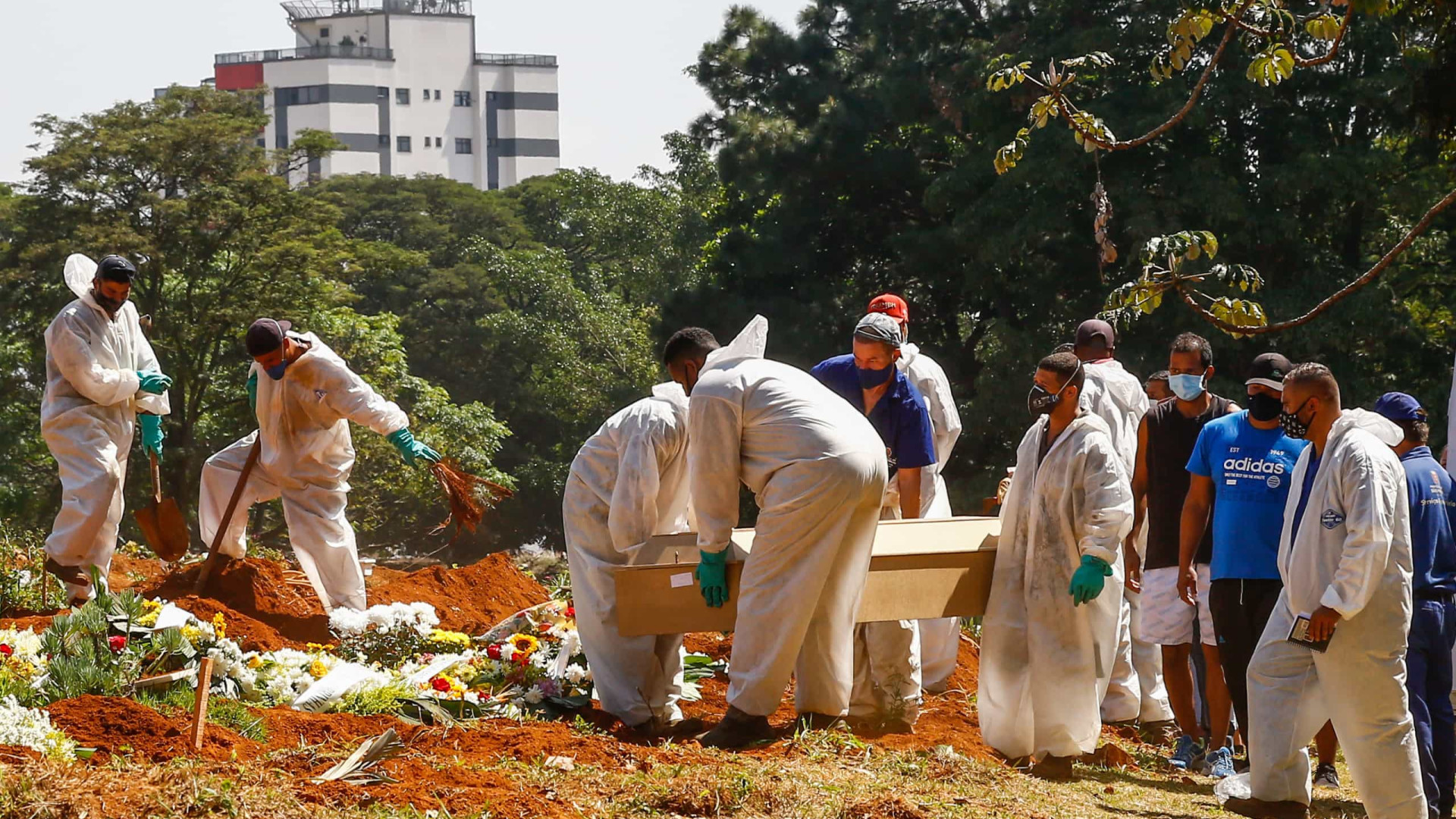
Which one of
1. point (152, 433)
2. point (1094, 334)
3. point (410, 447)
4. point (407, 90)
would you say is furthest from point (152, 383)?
point (407, 90)

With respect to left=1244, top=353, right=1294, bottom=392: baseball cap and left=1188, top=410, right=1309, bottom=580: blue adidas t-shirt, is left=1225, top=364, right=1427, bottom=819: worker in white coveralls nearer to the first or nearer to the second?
left=1188, top=410, right=1309, bottom=580: blue adidas t-shirt

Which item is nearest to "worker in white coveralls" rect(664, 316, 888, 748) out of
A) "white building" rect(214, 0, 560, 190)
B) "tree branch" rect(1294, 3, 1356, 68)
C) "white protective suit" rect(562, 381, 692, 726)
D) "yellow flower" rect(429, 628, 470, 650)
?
"white protective suit" rect(562, 381, 692, 726)

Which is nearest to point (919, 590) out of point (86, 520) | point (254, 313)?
point (86, 520)

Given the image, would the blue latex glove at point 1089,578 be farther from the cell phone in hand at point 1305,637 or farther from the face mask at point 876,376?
the face mask at point 876,376

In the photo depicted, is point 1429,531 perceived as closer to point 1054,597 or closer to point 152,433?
point 1054,597

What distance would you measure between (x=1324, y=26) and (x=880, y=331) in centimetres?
297

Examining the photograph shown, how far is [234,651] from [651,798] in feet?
8.41

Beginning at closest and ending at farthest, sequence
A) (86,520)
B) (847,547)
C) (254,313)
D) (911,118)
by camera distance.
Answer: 1. (847,547)
2. (86,520)
3. (911,118)
4. (254,313)

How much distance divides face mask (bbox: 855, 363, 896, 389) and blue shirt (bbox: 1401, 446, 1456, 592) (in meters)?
2.25

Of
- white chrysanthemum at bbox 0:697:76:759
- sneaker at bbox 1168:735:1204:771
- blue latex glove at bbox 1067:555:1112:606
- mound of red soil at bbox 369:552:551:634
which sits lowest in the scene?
sneaker at bbox 1168:735:1204:771

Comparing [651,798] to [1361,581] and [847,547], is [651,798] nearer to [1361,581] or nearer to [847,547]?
[847,547]

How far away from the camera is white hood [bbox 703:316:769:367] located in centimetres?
621

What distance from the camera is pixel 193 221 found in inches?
995

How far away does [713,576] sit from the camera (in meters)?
5.96
